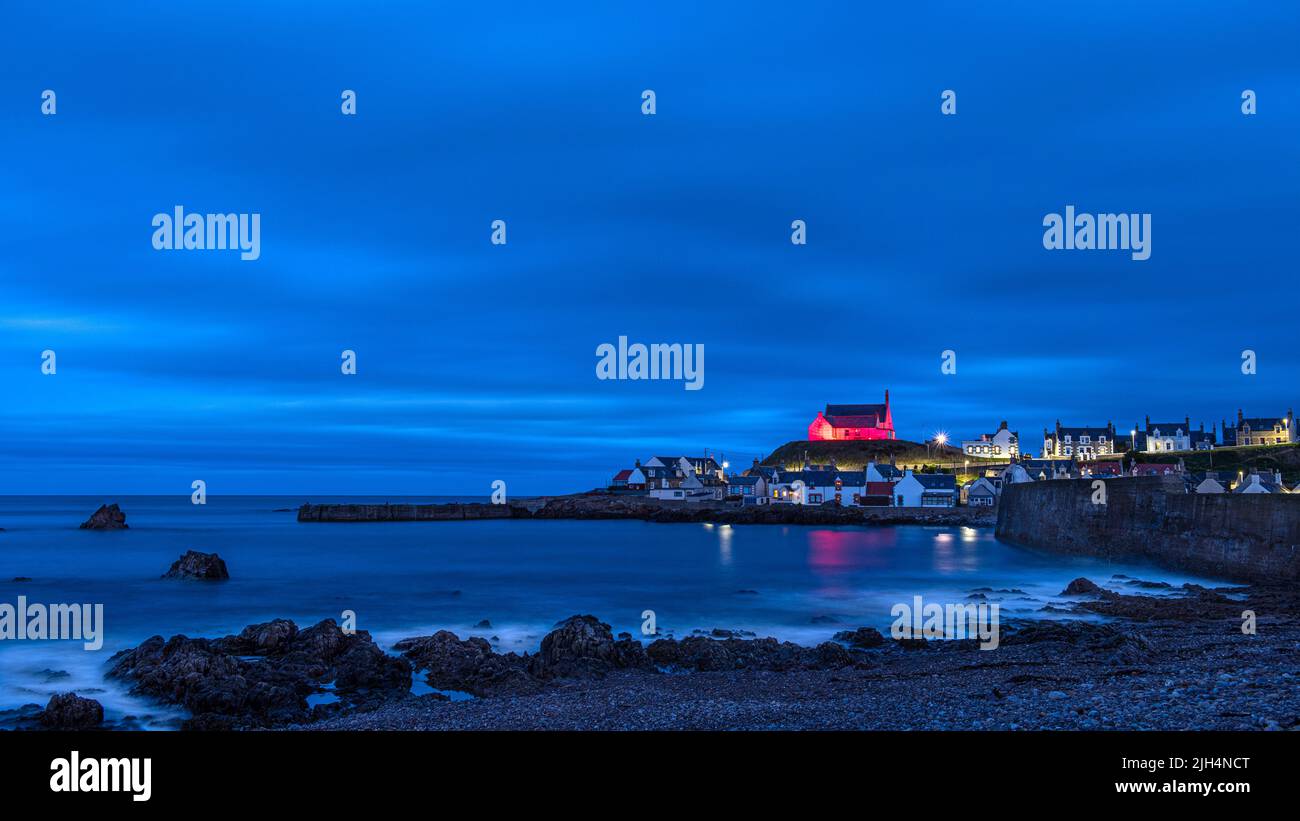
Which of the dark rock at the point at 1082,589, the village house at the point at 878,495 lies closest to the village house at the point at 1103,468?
the village house at the point at 878,495

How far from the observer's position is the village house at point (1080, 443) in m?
132

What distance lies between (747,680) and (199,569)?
3609 centimetres

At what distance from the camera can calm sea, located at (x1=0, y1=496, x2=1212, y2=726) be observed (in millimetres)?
29516

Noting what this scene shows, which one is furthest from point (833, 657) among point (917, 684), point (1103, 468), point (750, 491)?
point (1103, 468)

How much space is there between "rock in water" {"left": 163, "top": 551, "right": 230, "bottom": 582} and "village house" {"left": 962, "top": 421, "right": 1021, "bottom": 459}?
5167 inches

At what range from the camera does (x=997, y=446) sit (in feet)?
500

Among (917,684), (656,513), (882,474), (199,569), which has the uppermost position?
(882,474)

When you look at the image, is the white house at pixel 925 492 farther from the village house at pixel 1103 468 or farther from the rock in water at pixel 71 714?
the rock in water at pixel 71 714

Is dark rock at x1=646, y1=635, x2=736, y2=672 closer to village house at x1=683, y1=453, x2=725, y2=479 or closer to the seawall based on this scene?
the seawall

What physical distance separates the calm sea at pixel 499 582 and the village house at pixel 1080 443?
6436 cm

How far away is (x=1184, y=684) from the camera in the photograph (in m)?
14.5

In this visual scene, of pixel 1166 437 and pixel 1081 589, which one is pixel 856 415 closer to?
pixel 1166 437
